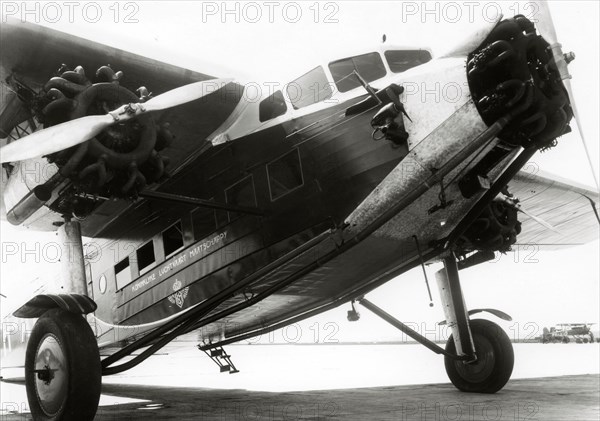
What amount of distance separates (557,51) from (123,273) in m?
6.23

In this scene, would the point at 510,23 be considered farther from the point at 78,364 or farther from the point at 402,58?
the point at 78,364

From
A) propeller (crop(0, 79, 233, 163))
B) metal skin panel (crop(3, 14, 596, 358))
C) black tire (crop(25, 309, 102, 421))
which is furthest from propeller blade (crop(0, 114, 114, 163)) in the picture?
black tire (crop(25, 309, 102, 421))

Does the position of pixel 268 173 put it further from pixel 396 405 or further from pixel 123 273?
pixel 123 273

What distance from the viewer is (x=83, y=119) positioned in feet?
16.4

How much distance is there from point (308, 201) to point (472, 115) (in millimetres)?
1889

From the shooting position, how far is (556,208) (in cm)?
918

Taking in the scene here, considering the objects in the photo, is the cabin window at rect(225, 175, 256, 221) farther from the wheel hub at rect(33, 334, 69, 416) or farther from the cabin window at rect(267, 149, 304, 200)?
the wheel hub at rect(33, 334, 69, 416)

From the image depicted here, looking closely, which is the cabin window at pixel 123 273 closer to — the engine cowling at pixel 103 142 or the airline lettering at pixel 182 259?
the airline lettering at pixel 182 259

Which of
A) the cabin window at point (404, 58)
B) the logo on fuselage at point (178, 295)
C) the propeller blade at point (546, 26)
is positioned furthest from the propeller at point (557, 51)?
the logo on fuselage at point (178, 295)

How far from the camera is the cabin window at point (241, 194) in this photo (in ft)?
20.2

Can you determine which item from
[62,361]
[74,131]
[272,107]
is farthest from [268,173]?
[62,361]

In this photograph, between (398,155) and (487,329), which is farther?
(487,329)

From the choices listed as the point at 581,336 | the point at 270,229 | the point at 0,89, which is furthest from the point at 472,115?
the point at 581,336

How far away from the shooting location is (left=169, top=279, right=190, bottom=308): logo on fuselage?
6792 millimetres
